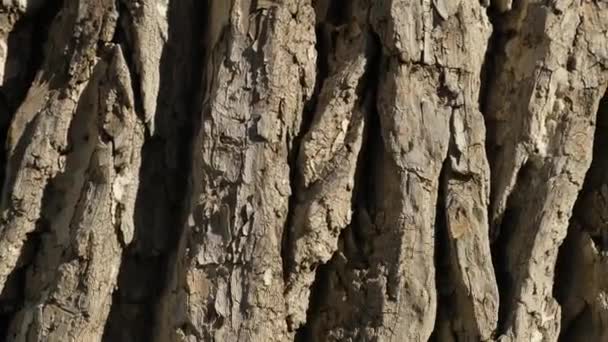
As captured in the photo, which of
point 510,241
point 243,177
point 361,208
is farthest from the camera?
point 510,241

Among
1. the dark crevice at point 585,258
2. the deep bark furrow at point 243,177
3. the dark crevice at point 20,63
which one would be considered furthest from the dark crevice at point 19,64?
the dark crevice at point 585,258

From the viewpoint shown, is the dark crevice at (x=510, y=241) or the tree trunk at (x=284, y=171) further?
the dark crevice at (x=510, y=241)

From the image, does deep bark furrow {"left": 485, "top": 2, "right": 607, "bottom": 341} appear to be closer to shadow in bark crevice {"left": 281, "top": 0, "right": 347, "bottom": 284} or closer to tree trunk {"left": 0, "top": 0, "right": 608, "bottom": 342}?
tree trunk {"left": 0, "top": 0, "right": 608, "bottom": 342}

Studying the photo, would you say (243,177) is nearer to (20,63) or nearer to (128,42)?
(128,42)

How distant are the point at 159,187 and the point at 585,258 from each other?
125cm

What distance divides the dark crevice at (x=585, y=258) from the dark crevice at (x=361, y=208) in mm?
652

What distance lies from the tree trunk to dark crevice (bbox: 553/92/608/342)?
2.6 inches

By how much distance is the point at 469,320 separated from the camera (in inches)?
141

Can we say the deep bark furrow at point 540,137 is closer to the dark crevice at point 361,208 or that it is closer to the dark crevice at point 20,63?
the dark crevice at point 361,208

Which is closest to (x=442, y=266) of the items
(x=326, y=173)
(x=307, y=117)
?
(x=326, y=173)

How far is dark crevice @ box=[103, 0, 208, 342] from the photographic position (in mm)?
3553

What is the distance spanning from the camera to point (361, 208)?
3.57m

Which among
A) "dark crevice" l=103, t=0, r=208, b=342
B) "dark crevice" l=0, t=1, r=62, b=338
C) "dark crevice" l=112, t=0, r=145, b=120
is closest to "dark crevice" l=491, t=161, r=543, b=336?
"dark crevice" l=103, t=0, r=208, b=342

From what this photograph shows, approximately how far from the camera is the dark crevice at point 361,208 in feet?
11.6
